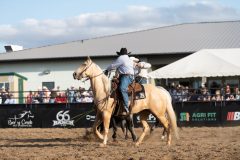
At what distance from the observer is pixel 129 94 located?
1448 centimetres

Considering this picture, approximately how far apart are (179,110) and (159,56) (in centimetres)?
1502

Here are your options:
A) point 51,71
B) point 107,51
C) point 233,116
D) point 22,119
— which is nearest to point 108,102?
point 233,116

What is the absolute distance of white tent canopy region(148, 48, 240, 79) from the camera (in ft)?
84.0

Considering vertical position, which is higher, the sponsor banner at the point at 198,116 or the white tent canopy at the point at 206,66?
the white tent canopy at the point at 206,66

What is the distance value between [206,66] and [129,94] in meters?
12.4

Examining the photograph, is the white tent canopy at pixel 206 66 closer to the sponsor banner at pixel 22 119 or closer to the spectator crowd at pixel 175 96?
the spectator crowd at pixel 175 96

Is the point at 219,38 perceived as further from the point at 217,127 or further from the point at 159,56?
the point at 217,127

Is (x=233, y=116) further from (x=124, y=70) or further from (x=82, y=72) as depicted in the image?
(x=82, y=72)

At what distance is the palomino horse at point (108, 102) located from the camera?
46.4 ft

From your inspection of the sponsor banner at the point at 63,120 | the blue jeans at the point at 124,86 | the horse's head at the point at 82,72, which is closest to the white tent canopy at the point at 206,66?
the sponsor banner at the point at 63,120

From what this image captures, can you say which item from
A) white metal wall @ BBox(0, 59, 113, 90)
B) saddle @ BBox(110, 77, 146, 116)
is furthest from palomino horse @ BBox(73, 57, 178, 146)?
white metal wall @ BBox(0, 59, 113, 90)

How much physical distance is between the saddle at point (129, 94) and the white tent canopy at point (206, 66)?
11.5 meters

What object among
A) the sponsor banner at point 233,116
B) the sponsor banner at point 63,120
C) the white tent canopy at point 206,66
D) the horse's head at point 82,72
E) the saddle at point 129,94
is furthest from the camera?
the white tent canopy at point 206,66

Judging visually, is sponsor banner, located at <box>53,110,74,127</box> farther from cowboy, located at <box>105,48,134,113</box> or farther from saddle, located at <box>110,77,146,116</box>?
cowboy, located at <box>105,48,134,113</box>
